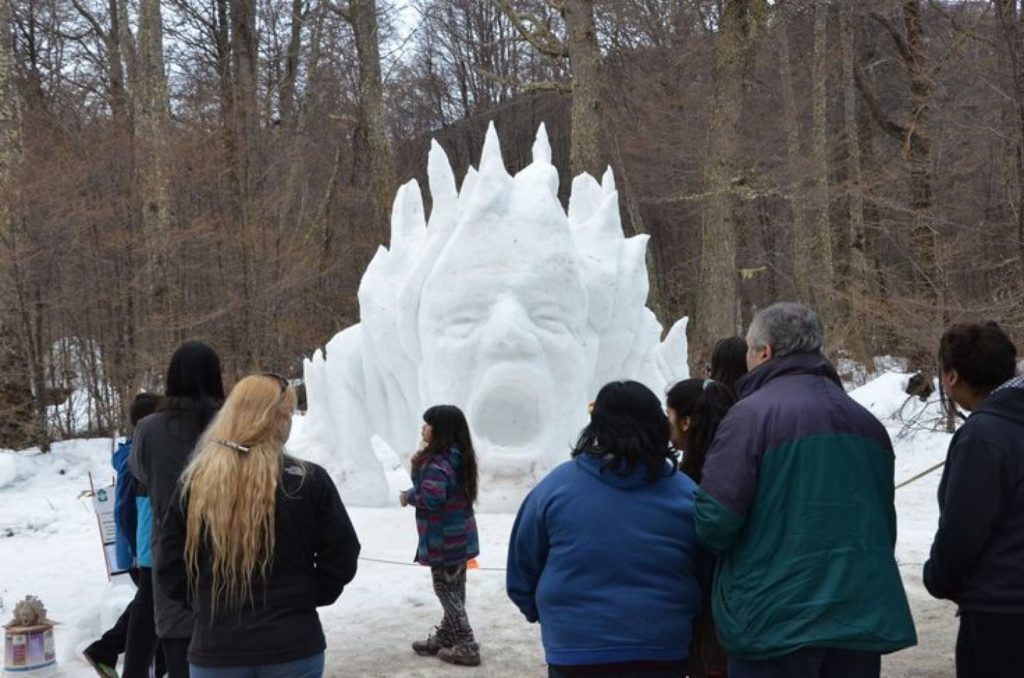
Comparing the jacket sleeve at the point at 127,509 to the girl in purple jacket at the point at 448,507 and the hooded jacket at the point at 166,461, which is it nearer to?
the hooded jacket at the point at 166,461

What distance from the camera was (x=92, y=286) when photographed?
14.0m

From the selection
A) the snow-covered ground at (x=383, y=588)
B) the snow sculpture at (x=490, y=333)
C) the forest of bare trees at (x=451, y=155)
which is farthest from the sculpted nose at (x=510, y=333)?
the forest of bare trees at (x=451, y=155)

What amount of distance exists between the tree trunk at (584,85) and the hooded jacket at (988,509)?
35.7ft

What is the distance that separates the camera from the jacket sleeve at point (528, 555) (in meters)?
2.86

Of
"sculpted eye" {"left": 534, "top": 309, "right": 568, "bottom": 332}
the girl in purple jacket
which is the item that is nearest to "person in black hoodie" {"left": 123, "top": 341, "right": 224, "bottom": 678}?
the girl in purple jacket

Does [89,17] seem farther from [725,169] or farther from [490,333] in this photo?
[490,333]

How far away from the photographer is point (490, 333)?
28.4 ft

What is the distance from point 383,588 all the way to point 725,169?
26.9ft

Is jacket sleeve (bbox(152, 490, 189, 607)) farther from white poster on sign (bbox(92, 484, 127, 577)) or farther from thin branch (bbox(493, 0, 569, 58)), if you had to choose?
thin branch (bbox(493, 0, 569, 58))

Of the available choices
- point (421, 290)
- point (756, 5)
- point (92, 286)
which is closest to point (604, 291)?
point (421, 290)

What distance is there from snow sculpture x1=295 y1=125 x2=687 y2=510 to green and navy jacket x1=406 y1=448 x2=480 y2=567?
3582mm

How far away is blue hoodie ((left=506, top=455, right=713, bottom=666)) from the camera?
273 cm

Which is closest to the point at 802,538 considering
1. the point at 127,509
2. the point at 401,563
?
the point at 127,509

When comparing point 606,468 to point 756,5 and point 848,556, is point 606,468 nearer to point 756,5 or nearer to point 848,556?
point 848,556
